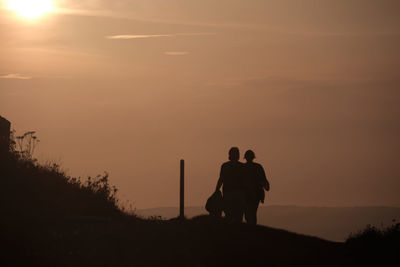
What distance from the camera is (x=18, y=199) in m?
23.9

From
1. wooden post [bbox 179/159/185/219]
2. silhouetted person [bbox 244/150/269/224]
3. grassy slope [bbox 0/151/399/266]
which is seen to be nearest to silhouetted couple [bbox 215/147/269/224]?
silhouetted person [bbox 244/150/269/224]

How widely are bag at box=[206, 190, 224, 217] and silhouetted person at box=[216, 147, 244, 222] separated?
0.70 feet

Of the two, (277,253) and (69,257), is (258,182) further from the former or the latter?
(69,257)

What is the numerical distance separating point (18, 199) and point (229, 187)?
598 centimetres

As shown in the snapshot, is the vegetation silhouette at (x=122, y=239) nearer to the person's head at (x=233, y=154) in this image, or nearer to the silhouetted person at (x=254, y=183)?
the silhouetted person at (x=254, y=183)

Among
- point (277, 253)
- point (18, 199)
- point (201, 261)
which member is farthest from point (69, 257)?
point (18, 199)

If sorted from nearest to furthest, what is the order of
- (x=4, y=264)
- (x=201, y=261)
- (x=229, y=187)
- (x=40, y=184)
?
(x=4, y=264), (x=201, y=261), (x=229, y=187), (x=40, y=184)

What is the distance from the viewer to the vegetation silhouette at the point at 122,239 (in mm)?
17953

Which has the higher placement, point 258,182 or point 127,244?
point 258,182

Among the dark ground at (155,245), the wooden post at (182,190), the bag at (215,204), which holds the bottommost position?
the dark ground at (155,245)

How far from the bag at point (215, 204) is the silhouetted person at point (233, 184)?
0.21 meters

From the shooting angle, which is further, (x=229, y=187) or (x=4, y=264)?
(x=229, y=187)

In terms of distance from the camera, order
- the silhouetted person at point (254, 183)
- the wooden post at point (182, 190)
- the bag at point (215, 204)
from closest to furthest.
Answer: the bag at point (215, 204)
the silhouetted person at point (254, 183)
the wooden post at point (182, 190)

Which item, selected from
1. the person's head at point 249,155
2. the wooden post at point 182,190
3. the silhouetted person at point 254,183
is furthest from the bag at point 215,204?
the wooden post at point 182,190
